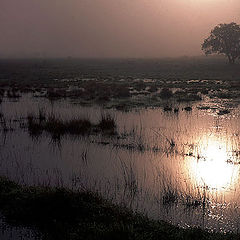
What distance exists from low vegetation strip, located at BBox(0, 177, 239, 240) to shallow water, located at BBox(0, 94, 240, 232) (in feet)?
2.95

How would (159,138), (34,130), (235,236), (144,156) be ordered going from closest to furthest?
(235,236), (144,156), (159,138), (34,130)

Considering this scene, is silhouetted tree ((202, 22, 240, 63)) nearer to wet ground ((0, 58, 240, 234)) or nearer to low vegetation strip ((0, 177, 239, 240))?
wet ground ((0, 58, 240, 234))

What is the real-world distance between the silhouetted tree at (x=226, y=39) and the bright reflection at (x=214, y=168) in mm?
76573

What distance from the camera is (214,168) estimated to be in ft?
40.4

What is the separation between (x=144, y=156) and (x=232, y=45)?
79059 mm

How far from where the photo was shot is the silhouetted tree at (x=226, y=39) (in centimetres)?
8588

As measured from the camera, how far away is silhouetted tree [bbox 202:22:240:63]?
8588cm

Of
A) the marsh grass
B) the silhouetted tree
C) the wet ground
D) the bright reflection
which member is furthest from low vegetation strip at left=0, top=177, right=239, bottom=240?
the silhouetted tree

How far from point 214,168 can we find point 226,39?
80.0 metres

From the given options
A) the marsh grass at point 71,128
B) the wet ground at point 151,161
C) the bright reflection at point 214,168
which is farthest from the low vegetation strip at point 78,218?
the marsh grass at point 71,128

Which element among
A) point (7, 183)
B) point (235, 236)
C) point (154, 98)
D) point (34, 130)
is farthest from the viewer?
point (154, 98)

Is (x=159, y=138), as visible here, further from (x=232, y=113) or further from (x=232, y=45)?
(x=232, y=45)

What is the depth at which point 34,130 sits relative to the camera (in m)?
18.5

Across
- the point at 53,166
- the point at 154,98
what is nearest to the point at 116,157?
the point at 53,166
